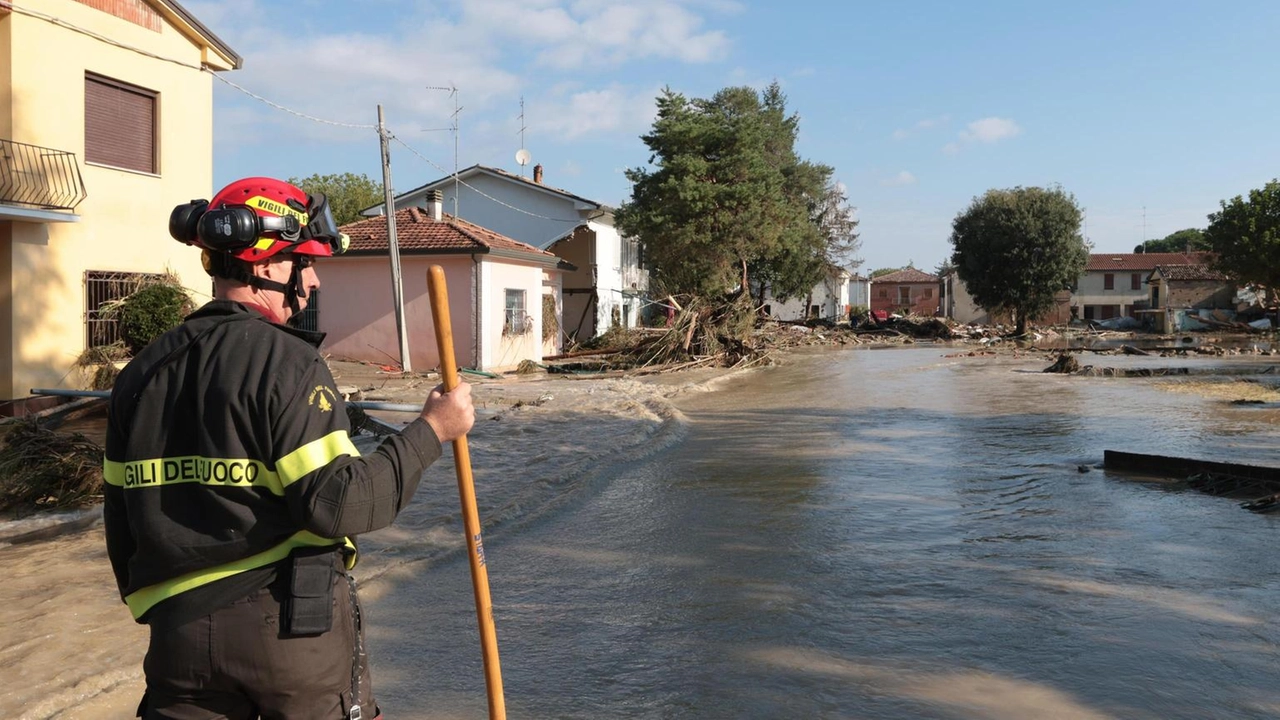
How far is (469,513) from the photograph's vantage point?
2648mm

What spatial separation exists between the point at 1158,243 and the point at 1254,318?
6577cm

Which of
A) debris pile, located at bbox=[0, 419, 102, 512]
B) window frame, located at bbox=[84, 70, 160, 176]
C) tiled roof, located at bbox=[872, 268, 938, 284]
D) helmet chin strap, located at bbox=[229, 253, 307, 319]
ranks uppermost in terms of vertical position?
tiled roof, located at bbox=[872, 268, 938, 284]

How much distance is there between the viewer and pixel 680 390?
20.7m

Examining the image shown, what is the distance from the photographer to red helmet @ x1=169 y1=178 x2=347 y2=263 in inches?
90.7

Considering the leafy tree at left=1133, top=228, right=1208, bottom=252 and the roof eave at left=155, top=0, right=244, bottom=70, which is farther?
the leafy tree at left=1133, top=228, right=1208, bottom=252

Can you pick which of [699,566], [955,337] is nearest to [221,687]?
[699,566]

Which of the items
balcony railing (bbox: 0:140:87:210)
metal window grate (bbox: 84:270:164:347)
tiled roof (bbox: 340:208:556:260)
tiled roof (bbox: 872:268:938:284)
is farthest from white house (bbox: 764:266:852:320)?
balcony railing (bbox: 0:140:87:210)

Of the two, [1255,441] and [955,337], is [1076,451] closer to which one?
[1255,441]

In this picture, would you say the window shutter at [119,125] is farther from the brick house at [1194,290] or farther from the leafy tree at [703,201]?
the brick house at [1194,290]

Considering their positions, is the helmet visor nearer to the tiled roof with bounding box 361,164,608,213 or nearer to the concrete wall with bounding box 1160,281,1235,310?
the tiled roof with bounding box 361,164,608,213

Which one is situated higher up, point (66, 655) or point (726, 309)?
point (726, 309)

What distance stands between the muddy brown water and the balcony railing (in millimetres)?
9325

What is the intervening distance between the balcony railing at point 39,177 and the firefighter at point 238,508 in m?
13.8

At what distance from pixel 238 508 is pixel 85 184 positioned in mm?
15199
